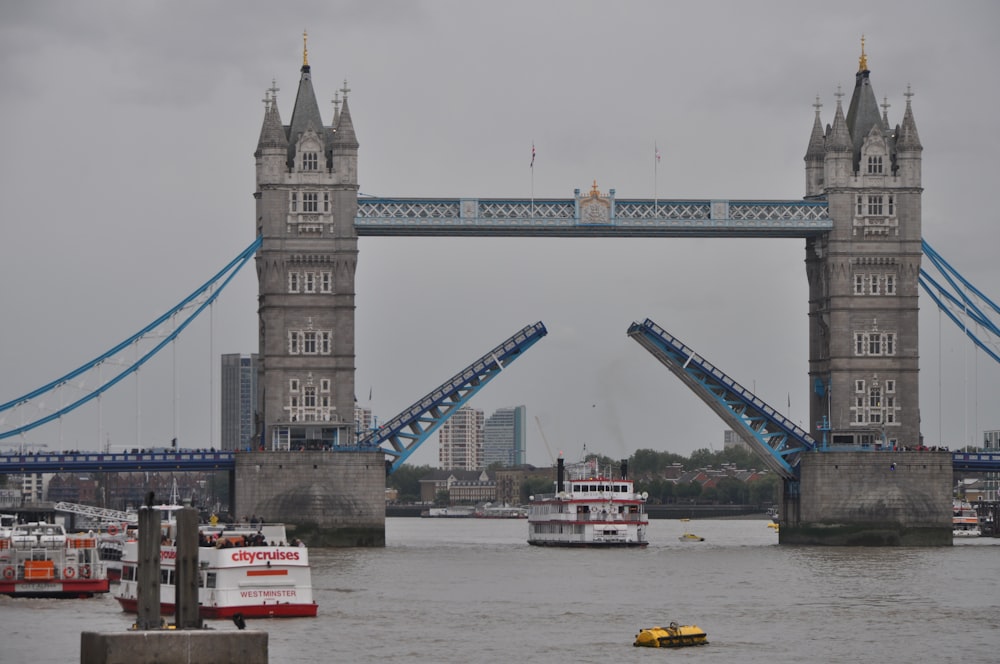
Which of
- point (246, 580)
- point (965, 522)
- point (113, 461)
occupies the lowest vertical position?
point (246, 580)

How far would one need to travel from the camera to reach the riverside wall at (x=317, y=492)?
282ft

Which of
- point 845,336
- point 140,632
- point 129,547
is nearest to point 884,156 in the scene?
point 845,336

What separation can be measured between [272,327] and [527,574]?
22346 millimetres

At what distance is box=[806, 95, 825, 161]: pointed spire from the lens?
95.6m

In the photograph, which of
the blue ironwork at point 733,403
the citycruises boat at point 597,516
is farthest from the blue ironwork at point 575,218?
the citycruises boat at point 597,516

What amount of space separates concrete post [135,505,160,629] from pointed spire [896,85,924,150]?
59442 mm

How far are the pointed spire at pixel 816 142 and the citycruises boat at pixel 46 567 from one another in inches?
1849

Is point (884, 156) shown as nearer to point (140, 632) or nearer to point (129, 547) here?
point (129, 547)

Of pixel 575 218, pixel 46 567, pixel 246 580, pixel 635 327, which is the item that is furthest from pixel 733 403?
pixel 246 580

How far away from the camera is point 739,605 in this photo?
58531 millimetres

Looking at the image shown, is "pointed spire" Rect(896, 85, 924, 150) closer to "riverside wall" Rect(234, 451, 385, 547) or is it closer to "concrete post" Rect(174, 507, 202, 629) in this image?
"riverside wall" Rect(234, 451, 385, 547)

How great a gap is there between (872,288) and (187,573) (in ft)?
191

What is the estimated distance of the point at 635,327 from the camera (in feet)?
292

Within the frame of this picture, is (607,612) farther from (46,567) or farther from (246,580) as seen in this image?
(46,567)
